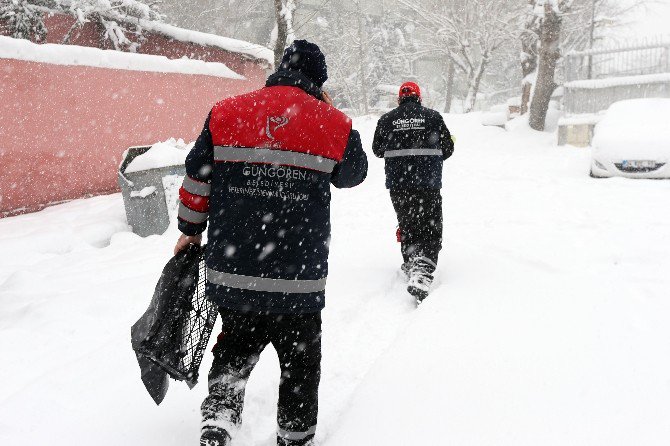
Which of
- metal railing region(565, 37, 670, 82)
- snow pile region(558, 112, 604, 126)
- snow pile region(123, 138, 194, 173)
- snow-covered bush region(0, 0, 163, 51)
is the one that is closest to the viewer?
snow pile region(123, 138, 194, 173)

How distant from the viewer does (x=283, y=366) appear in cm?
215

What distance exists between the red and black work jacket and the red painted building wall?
7661mm

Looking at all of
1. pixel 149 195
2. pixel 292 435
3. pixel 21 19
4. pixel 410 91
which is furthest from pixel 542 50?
pixel 292 435

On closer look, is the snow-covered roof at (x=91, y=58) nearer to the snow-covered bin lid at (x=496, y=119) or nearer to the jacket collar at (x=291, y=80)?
the jacket collar at (x=291, y=80)

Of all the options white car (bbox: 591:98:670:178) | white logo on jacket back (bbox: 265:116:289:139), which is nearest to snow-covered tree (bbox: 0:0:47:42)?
white logo on jacket back (bbox: 265:116:289:139)

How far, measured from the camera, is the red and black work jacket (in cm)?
199

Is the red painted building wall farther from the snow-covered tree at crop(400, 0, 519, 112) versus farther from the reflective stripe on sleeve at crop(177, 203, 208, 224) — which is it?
the snow-covered tree at crop(400, 0, 519, 112)

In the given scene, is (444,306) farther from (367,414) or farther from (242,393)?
(242,393)

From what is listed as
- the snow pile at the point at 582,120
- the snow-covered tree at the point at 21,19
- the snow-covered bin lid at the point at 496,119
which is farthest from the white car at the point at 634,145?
A: the snow-covered tree at the point at 21,19

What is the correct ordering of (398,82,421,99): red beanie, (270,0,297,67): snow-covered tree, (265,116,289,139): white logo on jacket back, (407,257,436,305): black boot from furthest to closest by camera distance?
(270,0,297,67): snow-covered tree
(398,82,421,99): red beanie
(407,257,436,305): black boot
(265,116,289,139): white logo on jacket back

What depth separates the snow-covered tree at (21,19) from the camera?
10234mm

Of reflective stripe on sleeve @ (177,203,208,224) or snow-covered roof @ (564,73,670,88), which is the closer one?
reflective stripe on sleeve @ (177,203,208,224)

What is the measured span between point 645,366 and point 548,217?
399 centimetres

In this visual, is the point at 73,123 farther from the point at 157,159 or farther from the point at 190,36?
the point at 190,36
